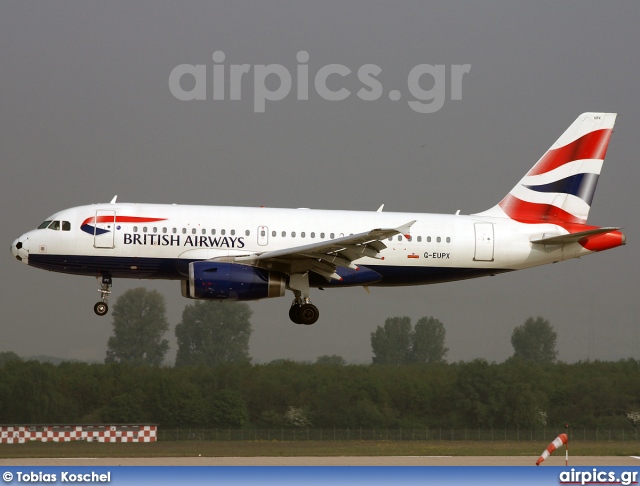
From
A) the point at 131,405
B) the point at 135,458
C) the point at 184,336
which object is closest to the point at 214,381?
the point at 131,405

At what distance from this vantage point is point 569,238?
41156mm

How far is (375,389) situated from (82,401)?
1512 centimetres

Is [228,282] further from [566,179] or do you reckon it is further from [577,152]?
[577,152]

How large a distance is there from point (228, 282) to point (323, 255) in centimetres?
332

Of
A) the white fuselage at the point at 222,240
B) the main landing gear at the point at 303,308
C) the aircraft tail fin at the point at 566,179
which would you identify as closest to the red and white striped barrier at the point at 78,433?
the white fuselage at the point at 222,240

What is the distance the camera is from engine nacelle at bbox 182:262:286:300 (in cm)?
3778

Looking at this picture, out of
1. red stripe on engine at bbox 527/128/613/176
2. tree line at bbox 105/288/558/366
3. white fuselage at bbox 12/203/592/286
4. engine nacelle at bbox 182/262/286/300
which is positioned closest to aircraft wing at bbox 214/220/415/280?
engine nacelle at bbox 182/262/286/300

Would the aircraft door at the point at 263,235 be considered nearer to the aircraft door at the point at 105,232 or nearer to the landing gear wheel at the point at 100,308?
the aircraft door at the point at 105,232

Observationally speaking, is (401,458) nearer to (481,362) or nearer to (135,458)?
(135,458)

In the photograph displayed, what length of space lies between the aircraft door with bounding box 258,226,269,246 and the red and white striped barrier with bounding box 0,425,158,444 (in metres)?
14.1

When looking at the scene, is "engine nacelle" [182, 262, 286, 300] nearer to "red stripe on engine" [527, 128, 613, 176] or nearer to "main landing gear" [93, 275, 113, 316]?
"main landing gear" [93, 275, 113, 316]

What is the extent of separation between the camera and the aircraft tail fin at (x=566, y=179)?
4344 cm

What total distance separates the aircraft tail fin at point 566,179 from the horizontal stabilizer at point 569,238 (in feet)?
4.78

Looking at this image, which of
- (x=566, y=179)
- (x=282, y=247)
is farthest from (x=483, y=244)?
Answer: (x=282, y=247)
